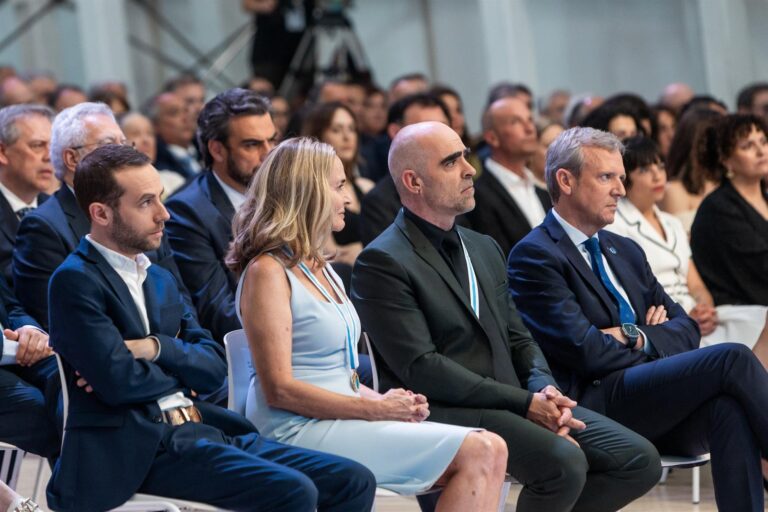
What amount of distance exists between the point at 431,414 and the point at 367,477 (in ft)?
1.60

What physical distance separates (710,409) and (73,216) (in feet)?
6.56

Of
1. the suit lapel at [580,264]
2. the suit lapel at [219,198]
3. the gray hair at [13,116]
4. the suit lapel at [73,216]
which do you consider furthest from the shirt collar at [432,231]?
the gray hair at [13,116]

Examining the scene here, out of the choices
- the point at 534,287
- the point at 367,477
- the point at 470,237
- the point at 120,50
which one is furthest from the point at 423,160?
the point at 120,50

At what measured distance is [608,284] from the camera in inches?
157

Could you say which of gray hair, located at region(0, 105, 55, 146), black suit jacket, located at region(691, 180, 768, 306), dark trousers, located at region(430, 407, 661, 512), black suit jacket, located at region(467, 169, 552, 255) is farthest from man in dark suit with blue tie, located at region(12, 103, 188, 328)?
black suit jacket, located at region(691, 180, 768, 306)

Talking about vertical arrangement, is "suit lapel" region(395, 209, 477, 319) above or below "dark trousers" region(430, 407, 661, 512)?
above

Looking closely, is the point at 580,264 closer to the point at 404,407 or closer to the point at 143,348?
the point at 404,407

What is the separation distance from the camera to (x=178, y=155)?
7.24 m

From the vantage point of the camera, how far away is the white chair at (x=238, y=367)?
11.0 ft

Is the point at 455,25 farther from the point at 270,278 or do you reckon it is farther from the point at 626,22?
the point at 270,278

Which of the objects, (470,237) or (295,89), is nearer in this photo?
(470,237)

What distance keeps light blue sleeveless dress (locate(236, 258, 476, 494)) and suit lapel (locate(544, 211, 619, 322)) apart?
95 centimetres

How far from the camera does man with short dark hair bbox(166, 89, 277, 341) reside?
13.7 ft

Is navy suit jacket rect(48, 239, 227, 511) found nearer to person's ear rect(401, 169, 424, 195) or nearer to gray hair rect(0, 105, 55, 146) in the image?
person's ear rect(401, 169, 424, 195)
